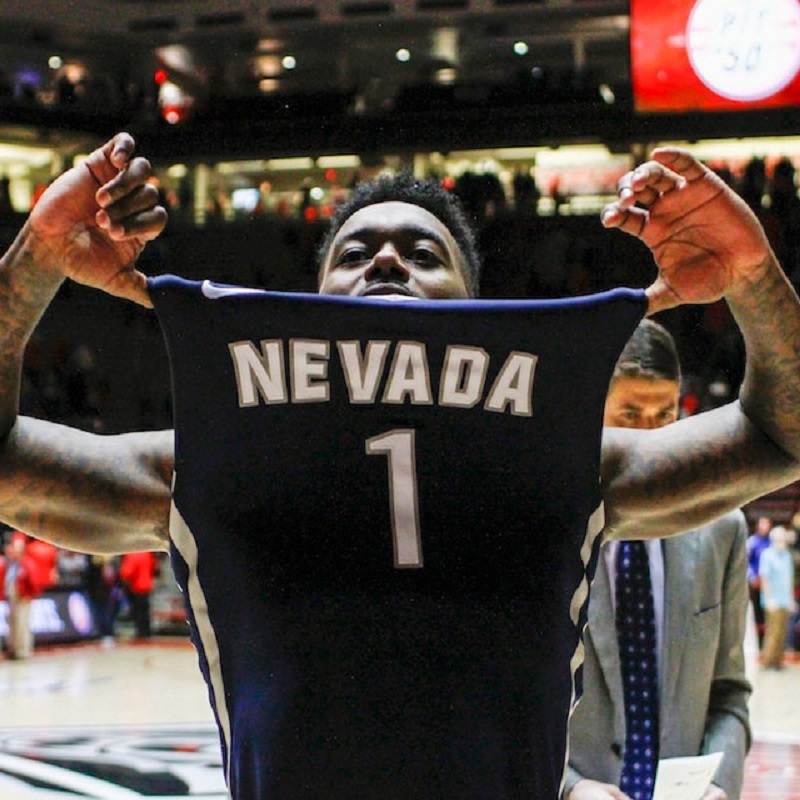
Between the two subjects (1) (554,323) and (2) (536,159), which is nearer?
(1) (554,323)

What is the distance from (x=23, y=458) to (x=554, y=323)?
617 millimetres

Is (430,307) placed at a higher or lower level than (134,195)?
lower

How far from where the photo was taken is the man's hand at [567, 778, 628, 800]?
1913mm

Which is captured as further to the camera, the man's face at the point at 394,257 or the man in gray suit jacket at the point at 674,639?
the man in gray suit jacket at the point at 674,639

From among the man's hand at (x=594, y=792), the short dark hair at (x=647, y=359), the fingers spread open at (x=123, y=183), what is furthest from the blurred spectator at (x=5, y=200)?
the fingers spread open at (x=123, y=183)

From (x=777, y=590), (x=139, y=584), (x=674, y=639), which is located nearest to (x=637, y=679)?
(x=674, y=639)

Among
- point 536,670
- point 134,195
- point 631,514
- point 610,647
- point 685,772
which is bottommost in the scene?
point 685,772

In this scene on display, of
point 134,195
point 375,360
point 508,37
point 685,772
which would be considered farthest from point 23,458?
point 508,37

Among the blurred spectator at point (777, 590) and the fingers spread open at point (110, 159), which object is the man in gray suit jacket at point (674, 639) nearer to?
the fingers spread open at point (110, 159)

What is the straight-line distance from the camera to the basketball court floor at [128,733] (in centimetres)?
659

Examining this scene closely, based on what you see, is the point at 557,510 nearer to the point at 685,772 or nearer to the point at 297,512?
the point at 297,512

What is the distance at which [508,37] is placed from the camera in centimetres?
2275

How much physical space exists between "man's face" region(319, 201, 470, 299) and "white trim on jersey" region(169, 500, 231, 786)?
0.33m

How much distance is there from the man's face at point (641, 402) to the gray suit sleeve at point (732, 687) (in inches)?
9.3
